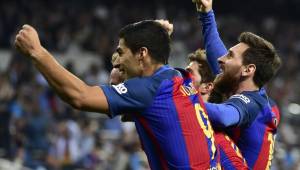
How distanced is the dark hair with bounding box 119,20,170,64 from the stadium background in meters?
7.78

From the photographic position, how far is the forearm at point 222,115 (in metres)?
5.00

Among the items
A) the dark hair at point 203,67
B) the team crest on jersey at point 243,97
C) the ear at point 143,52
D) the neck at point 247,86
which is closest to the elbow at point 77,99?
the ear at point 143,52

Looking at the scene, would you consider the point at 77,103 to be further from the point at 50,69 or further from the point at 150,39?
the point at 150,39

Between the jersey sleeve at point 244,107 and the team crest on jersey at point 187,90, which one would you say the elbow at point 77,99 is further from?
the jersey sleeve at point 244,107

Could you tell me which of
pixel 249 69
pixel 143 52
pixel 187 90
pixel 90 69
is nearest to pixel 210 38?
pixel 249 69

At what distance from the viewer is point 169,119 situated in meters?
4.68

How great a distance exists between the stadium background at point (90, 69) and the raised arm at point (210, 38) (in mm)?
6662

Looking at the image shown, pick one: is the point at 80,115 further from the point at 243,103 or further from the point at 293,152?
Result: the point at 243,103

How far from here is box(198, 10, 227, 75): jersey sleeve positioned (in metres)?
5.98

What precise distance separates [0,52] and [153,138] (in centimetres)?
1252

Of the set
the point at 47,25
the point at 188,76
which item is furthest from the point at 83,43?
the point at 188,76

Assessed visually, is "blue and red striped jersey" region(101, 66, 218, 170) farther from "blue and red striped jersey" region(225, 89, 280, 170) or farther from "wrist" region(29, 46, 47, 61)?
"blue and red striped jersey" region(225, 89, 280, 170)

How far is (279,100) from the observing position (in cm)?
1786

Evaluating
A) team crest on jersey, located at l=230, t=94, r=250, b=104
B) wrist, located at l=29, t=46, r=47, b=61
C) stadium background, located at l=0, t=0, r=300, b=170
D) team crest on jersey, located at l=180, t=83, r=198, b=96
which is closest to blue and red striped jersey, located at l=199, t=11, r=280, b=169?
team crest on jersey, located at l=230, t=94, r=250, b=104
